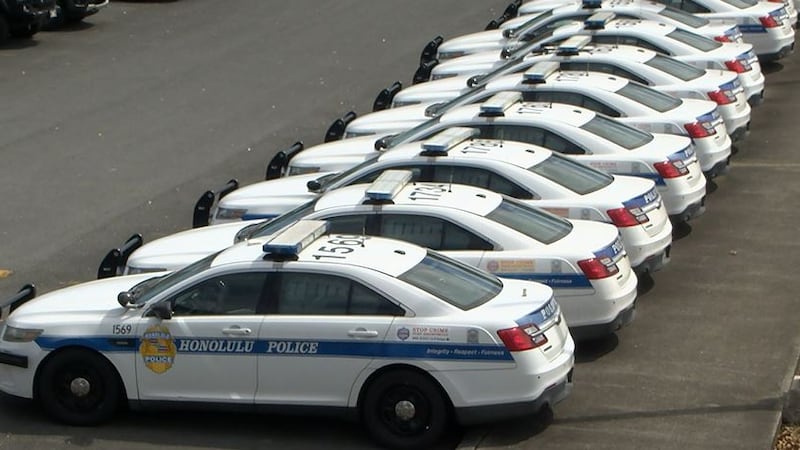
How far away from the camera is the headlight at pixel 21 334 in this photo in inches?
422

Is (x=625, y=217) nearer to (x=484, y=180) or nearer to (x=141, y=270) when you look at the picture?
(x=484, y=180)

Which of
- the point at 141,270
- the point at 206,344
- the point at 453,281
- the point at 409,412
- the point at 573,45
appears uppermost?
the point at 573,45

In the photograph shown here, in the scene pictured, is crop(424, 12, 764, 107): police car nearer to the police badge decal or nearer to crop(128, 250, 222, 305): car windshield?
crop(128, 250, 222, 305): car windshield

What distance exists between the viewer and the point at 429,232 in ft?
39.2

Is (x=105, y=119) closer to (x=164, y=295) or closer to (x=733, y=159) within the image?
(x=733, y=159)

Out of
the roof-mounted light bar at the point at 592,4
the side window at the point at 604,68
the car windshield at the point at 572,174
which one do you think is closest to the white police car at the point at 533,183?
the car windshield at the point at 572,174

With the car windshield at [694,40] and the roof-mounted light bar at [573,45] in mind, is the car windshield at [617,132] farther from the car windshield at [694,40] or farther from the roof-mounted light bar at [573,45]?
the car windshield at [694,40]

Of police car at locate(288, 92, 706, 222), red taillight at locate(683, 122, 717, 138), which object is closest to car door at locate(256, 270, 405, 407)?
police car at locate(288, 92, 706, 222)

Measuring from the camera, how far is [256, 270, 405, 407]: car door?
33.4 ft

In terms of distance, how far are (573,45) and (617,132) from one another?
9.16ft

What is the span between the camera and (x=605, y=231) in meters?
12.3

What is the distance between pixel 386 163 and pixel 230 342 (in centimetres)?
353

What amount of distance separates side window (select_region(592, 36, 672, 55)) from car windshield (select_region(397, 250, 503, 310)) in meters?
8.52

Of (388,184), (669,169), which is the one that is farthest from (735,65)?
(388,184)
